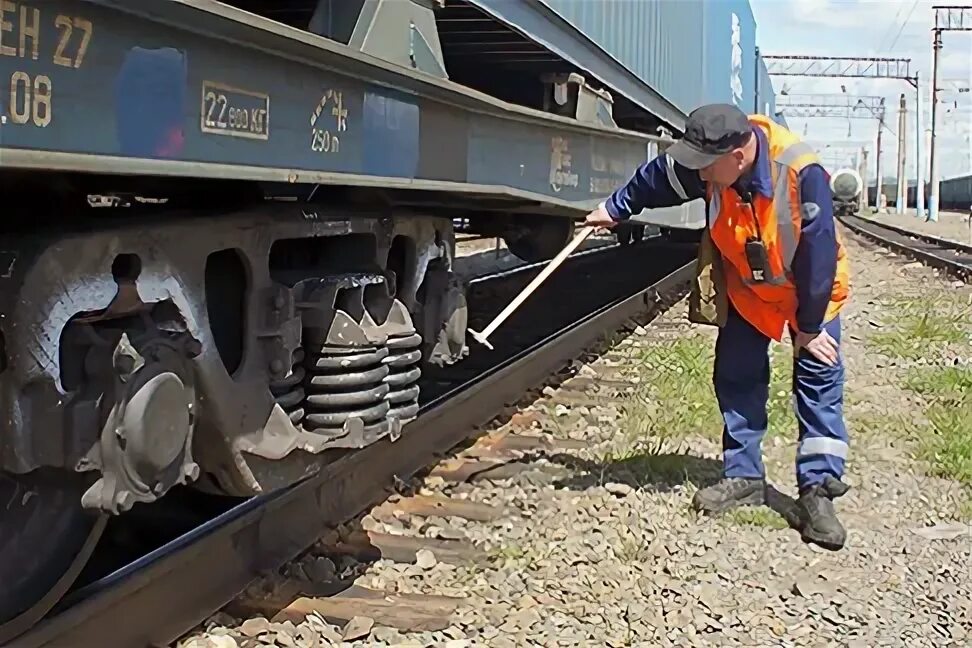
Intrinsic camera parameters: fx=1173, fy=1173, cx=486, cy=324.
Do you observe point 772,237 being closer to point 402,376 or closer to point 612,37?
point 402,376

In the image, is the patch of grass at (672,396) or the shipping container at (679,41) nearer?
the patch of grass at (672,396)

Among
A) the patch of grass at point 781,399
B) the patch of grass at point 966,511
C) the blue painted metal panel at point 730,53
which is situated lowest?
the patch of grass at point 966,511

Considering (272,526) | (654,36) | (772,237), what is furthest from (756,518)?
(654,36)

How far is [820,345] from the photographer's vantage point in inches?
175

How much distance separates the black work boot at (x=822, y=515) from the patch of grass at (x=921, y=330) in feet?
16.2

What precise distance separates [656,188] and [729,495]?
129 cm

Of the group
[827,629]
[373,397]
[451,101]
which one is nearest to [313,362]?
[373,397]

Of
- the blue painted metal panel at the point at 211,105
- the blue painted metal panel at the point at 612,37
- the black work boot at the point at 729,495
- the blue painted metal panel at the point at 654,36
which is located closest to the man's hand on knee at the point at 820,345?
the black work boot at the point at 729,495

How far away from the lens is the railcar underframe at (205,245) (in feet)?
7.16

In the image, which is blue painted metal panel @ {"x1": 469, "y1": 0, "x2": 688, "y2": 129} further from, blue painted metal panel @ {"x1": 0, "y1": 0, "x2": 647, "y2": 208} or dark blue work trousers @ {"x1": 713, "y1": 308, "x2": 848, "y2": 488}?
dark blue work trousers @ {"x1": 713, "y1": 308, "x2": 848, "y2": 488}

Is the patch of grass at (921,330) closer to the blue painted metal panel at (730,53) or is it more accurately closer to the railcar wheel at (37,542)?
the blue painted metal panel at (730,53)

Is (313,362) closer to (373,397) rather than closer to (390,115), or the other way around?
(373,397)

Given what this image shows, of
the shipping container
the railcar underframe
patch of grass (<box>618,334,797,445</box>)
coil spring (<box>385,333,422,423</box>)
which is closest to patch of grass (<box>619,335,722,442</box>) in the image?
patch of grass (<box>618,334,797,445</box>)

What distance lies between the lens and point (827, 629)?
365cm
